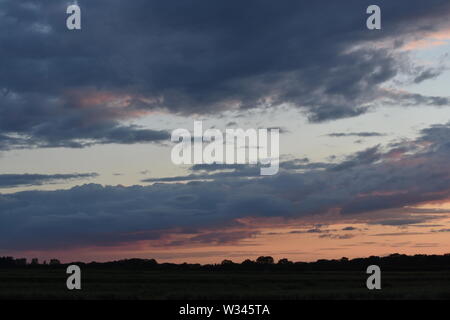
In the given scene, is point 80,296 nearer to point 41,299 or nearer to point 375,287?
point 41,299
